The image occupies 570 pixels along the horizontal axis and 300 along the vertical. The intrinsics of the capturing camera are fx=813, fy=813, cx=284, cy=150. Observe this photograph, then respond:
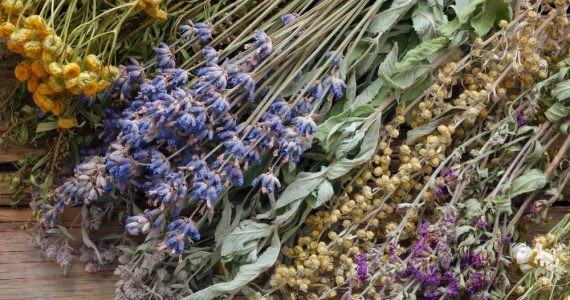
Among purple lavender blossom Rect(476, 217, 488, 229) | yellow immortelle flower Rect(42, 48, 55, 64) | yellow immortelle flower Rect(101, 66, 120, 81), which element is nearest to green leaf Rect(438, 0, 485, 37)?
purple lavender blossom Rect(476, 217, 488, 229)

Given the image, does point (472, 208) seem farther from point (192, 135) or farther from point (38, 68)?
point (38, 68)

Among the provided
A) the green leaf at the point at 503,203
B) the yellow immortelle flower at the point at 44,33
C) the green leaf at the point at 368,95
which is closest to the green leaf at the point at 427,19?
the green leaf at the point at 368,95

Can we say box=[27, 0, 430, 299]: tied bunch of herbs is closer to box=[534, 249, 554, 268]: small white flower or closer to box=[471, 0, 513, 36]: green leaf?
box=[471, 0, 513, 36]: green leaf

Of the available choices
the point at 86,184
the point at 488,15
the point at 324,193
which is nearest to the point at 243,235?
the point at 324,193

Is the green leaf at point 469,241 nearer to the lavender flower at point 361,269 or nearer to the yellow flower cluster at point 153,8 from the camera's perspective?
the lavender flower at point 361,269

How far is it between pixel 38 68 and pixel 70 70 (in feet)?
0.33

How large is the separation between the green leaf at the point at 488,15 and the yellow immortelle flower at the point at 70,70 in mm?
738

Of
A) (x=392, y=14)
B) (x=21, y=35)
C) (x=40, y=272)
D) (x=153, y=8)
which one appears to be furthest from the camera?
(x=40, y=272)

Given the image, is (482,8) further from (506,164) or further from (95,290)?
(95,290)

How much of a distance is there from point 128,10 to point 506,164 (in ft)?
2.56

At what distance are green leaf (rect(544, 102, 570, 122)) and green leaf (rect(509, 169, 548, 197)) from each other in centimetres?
11

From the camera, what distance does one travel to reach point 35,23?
136 centimetres

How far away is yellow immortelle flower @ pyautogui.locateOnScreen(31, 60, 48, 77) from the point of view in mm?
1443

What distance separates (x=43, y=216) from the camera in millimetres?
1606
